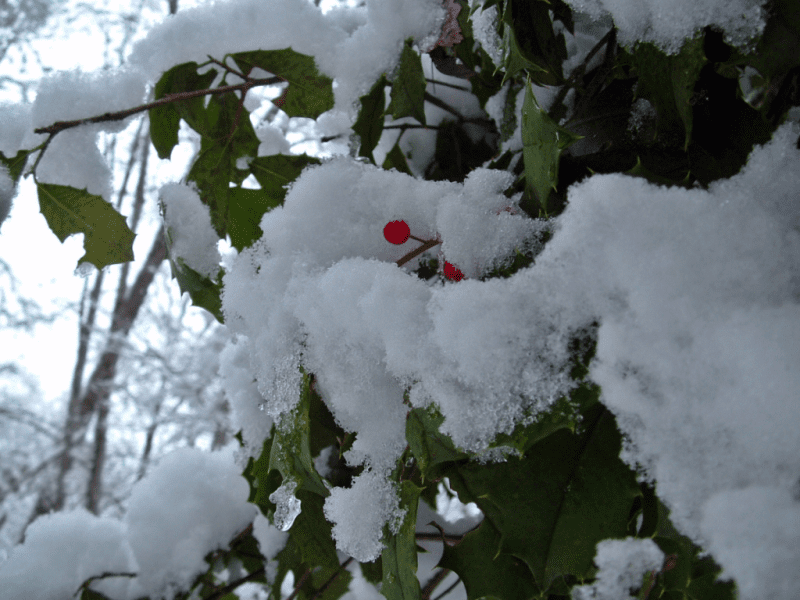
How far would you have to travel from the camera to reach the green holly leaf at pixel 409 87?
0.56 meters

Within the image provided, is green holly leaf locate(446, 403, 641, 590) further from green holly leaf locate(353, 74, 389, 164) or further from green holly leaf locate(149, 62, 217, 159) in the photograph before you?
green holly leaf locate(149, 62, 217, 159)

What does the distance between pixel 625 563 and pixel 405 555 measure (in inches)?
5.9

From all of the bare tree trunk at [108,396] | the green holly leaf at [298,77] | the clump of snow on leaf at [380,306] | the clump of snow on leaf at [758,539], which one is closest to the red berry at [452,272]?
the clump of snow on leaf at [380,306]

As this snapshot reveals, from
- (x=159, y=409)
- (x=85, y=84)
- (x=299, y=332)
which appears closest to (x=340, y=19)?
(x=85, y=84)

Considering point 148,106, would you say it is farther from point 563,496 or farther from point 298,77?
point 563,496

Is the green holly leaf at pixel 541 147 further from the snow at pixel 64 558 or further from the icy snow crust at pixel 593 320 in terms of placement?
the snow at pixel 64 558

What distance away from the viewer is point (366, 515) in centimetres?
41

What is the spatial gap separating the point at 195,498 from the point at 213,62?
65cm

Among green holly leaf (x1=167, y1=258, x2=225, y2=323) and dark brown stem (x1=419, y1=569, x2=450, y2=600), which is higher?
green holly leaf (x1=167, y1=258, x2=225, y2=323)

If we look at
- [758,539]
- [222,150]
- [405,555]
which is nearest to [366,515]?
[405,555]

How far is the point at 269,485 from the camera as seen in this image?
578mm

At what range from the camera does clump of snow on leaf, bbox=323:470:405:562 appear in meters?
0.41

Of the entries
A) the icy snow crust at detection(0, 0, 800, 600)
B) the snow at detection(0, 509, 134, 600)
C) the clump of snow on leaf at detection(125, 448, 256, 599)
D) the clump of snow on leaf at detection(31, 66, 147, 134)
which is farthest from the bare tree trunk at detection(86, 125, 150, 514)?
the icy snow crust at detection(0, 0, 800, 600)

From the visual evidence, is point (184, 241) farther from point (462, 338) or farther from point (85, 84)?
point (462, 338)
